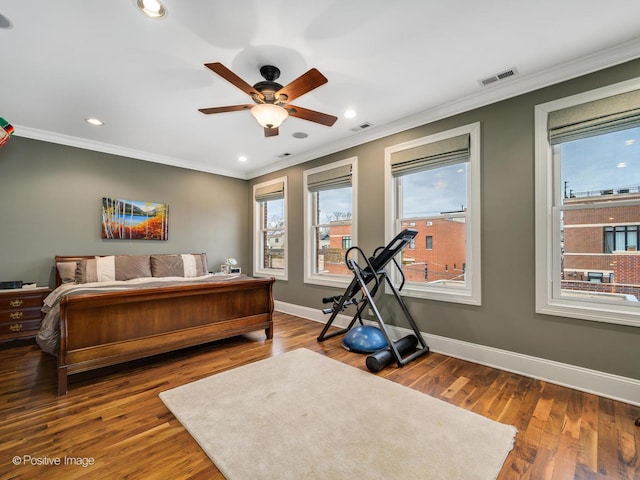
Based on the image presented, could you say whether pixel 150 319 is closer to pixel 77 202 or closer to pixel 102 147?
pixel 77 202

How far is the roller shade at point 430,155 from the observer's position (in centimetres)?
316

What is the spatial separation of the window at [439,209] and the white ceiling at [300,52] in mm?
413

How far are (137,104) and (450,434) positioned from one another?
416 cm

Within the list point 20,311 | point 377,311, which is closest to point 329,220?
point 377,311

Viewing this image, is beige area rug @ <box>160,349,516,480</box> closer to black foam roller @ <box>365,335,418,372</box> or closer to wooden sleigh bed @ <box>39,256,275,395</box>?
black foam roller @ <box>365,335,418,372</box>

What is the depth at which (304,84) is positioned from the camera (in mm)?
2213

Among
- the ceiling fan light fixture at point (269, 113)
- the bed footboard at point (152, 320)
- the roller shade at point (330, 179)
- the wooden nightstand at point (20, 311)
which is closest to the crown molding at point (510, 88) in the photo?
the roller shade at point (330, 179)

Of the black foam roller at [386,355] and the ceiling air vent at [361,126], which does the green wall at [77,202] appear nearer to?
the ceiling air vent at [361,126]

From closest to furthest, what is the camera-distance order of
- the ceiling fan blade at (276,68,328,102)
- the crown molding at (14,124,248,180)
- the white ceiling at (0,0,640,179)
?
the white ceiling at (0,0,640,179)
the ceiling fan blade at (276,68,328,102)
the crown molding at (14,124,248,180)

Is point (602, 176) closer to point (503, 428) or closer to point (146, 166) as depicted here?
point (503, 428)

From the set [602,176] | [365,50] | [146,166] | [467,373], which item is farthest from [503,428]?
[146,166]

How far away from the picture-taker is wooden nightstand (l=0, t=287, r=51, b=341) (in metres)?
3.44

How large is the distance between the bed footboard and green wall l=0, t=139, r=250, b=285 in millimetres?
2310

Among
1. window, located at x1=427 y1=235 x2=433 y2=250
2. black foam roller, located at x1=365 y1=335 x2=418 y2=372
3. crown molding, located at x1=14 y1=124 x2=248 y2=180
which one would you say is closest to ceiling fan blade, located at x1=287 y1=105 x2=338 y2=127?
window, located at x1=427 y1=235 x2=433 y2=250
